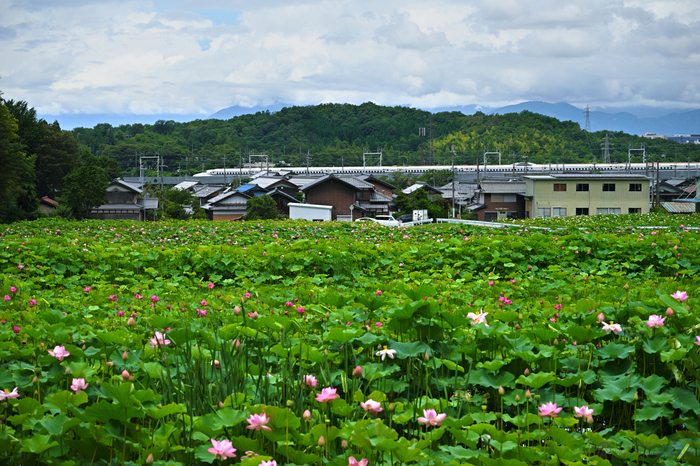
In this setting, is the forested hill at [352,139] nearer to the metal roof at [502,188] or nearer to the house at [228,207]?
the house at [228,207]

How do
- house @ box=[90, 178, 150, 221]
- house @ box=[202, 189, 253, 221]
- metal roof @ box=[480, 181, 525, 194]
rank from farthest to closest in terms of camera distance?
house @ box=[90, 178, 150, 221] < house @ box=[202, 189, 253, 221] < metal roof @ box=[480, 181, 525, 194]

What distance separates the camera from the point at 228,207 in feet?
137

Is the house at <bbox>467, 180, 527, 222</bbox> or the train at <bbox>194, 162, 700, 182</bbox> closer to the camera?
the house at <bbox>467, 180, 527, 222</bbox>

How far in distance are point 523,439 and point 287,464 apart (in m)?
0.97

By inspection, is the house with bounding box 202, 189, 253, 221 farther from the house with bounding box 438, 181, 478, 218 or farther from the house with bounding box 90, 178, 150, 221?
the house with bounding box 438, 181, 478, 218

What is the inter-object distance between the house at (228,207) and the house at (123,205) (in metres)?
5.09

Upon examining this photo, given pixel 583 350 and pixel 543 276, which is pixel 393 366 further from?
pixel 543 276

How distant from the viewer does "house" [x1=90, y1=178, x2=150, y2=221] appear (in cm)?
4284

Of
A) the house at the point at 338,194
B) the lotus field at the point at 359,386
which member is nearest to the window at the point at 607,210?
the house at the point at 338,194

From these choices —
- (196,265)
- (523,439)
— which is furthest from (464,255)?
(523,439)

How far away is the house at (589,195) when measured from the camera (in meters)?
34.3

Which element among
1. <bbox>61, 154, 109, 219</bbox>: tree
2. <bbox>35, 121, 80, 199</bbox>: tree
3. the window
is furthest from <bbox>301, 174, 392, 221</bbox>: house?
<bbox>35, 121, 80, 199</bbox>: tree

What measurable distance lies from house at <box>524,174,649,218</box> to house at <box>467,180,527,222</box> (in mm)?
4227

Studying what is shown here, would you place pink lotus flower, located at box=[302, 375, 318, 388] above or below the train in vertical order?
below
